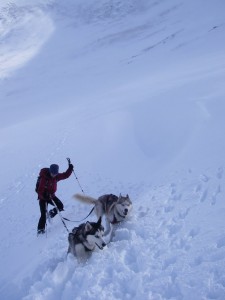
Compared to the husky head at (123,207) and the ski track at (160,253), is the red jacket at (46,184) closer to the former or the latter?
the ski track at (160,253)

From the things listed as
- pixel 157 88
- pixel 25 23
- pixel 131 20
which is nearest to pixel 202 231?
pixel 157 88

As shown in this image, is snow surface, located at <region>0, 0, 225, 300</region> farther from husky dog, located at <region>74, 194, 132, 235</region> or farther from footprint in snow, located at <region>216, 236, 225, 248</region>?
husky dog, located at <region>74, 194, 132, 235</region>

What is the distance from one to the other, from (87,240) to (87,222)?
1.05 ft

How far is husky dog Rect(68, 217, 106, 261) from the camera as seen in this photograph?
22.4 feet

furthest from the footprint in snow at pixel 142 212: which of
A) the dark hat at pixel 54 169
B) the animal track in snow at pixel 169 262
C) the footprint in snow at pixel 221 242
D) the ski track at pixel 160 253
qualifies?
the footprint in snow at pixel 221 242

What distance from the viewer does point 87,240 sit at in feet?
22.5

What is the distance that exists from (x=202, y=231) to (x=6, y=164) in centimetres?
1133

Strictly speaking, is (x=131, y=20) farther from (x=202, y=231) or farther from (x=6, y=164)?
(x=202, y=231)

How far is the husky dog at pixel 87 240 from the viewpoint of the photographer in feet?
22.4

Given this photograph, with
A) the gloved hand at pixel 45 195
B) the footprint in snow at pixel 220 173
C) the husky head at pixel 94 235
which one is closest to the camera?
the husky head at pixel 94 235

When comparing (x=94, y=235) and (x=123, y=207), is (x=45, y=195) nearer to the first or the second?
(x=123, y=207)

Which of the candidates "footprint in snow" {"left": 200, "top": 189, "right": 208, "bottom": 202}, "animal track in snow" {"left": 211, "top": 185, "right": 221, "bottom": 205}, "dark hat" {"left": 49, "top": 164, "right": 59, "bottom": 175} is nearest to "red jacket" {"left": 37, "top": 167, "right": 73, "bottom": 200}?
"dark hat" {"left": 49, "top": 164, "right": 59, "bottom": 175}

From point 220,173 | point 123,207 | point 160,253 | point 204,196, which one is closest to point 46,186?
point 123,207

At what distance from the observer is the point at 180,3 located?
54969 millimetres
